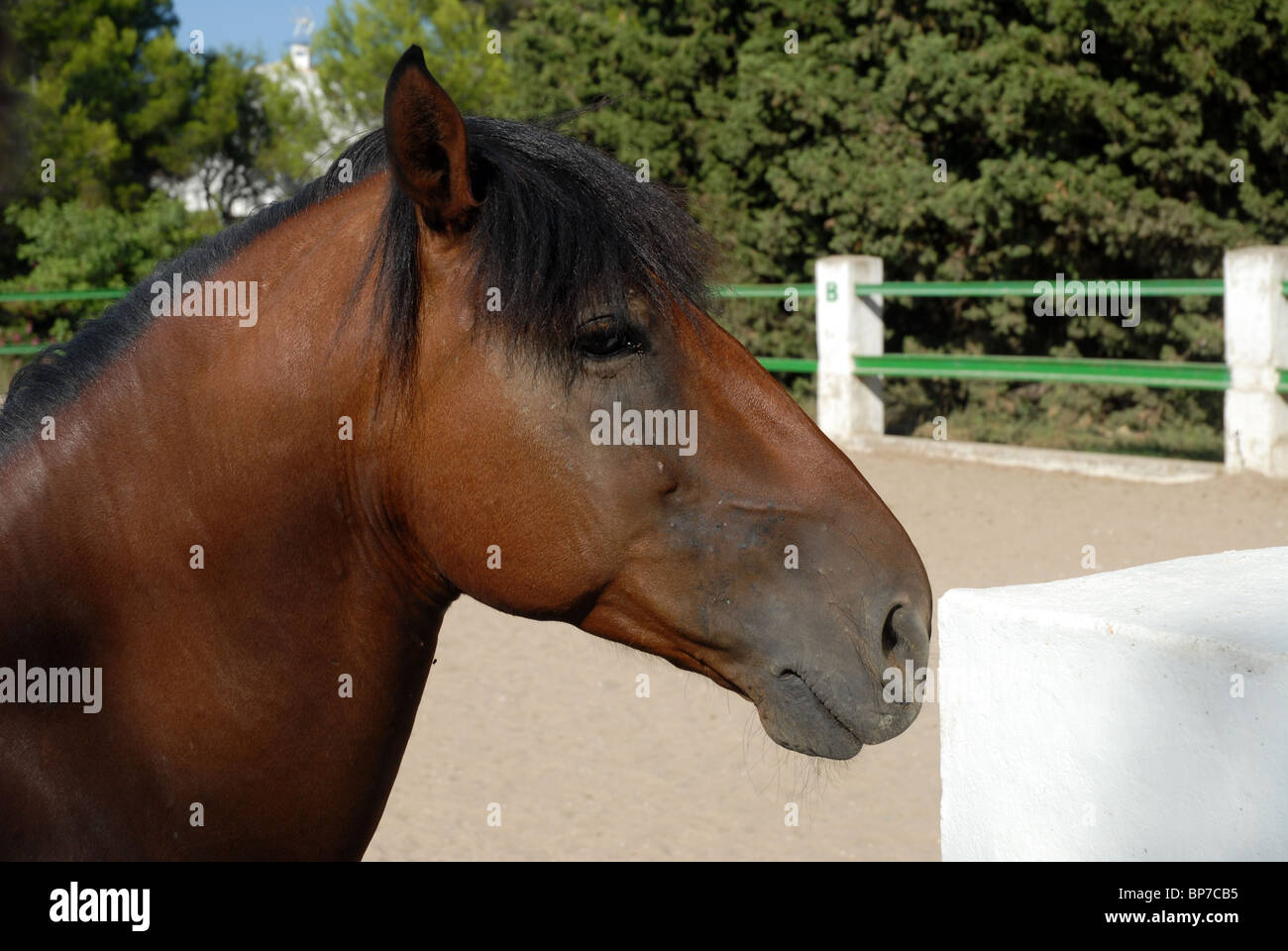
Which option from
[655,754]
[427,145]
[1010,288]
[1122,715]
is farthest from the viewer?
[1010,288]

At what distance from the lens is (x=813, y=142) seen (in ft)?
44.5

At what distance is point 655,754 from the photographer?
4719 millimetres

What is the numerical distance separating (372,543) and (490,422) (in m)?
0.28

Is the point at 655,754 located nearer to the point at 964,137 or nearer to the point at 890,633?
the point at 890,633

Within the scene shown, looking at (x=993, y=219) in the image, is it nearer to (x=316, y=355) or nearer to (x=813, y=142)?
(x=813, y=142)

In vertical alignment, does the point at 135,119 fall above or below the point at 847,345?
above

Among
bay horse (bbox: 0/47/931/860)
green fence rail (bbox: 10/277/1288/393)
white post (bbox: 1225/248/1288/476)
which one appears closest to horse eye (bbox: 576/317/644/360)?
bay horse (bbox: 0/47/931/860)

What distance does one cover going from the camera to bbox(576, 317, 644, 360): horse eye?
66.0 inches

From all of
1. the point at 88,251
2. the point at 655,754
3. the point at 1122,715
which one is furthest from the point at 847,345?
the point at 88,251

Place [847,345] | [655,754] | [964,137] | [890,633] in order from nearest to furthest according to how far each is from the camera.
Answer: [890,633] → [655,754] → [847,345] → [964,137]

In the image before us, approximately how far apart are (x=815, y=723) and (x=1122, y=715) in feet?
1.67

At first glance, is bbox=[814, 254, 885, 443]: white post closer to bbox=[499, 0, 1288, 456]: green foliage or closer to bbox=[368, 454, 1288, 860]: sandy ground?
bbox=[499, 0, 1288, 456]: green foliage

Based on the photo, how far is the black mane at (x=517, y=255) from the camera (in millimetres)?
1648

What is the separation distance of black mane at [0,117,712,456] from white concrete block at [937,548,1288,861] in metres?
0.81
